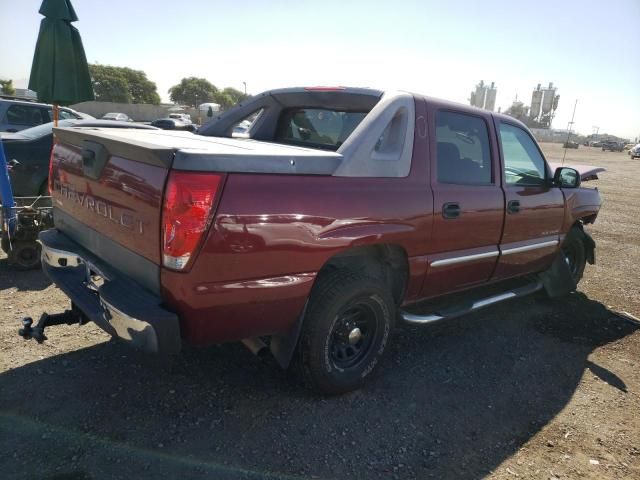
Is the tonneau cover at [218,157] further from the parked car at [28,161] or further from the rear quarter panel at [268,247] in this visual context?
the parked car at [28,161]

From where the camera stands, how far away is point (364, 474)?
2.38 metres

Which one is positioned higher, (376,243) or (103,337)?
(376,243)

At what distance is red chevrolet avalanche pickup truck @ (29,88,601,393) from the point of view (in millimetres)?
2188

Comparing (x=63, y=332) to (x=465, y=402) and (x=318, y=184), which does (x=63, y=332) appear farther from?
(x=465, y=402)

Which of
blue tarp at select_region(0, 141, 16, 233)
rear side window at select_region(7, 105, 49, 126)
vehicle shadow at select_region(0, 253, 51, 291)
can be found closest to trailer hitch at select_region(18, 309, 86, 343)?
vehicle shadow at select_region(0, 253, 51, 291)

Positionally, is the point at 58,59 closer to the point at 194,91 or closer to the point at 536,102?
the point at 536,102

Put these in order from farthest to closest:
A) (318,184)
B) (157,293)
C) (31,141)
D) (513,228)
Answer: (31,141) < (513,228) < (318,184) < (157,293)

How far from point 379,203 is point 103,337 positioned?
2381mm

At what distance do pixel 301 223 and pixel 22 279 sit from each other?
3.72 metres

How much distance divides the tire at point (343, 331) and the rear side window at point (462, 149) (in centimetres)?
101

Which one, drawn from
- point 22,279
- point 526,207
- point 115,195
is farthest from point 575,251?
A: point 22,279

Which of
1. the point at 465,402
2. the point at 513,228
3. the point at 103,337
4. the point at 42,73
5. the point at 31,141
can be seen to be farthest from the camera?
the point at 31,141

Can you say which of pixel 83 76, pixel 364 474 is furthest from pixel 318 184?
pixel 83 76

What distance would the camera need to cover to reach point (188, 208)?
2.11 metres
